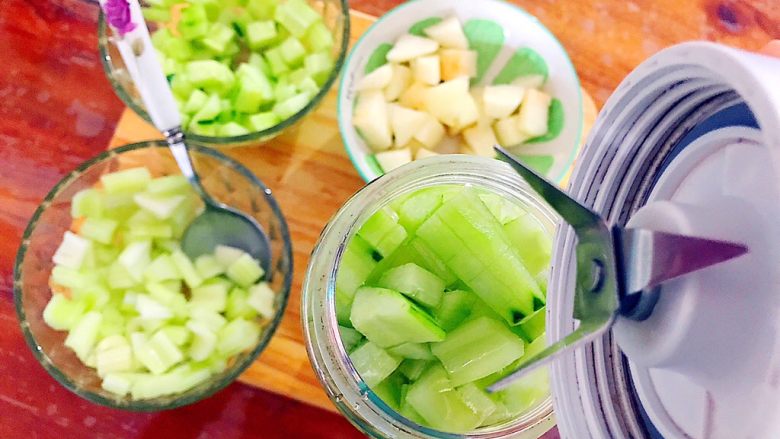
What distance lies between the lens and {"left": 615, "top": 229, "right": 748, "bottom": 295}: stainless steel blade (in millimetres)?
325

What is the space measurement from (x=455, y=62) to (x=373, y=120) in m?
0.13

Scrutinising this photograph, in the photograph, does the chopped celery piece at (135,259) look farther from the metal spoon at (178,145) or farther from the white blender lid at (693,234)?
the white blender lid at (693,234)

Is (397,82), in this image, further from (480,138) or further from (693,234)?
(693,234)

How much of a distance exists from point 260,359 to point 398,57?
37cm

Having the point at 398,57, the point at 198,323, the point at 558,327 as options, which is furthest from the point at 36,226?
the point at 558,327

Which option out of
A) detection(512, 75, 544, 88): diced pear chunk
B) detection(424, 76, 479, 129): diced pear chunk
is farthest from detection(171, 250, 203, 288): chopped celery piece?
detection(512, 75, 544, 88): diced pear chunk

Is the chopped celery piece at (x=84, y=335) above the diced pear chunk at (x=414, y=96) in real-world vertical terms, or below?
below

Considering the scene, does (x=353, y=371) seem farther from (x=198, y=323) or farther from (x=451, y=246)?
(x=198, y=323)

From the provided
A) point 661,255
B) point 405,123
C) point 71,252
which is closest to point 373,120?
point 405,123

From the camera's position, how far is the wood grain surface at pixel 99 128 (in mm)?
734

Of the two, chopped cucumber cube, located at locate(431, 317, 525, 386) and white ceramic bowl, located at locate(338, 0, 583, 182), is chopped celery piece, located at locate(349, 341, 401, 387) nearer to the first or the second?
chopped cucumber cube, located at locate(431, 317, 525, 386)

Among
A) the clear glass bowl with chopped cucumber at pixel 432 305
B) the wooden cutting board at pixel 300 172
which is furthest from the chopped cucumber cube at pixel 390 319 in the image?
the wooden cutting board at pixel 300 172

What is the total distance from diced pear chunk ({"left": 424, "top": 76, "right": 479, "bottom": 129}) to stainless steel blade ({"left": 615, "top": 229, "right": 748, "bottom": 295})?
447mm

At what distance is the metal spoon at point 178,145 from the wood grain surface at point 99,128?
58 mm
